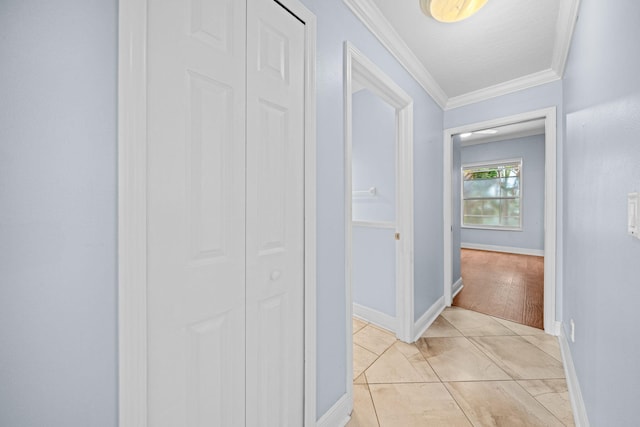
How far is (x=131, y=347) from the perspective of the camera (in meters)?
0.64

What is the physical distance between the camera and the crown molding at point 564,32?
156 centimetres

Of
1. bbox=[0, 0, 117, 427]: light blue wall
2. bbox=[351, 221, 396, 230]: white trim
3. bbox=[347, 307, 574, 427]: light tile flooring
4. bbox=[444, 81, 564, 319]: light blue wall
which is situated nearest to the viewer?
bbox=[0, 0, 117, 427]: light blue wall

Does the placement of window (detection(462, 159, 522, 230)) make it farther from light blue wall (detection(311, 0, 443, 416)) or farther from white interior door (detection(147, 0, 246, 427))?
white interior door (detection(147, 0, 246, 427))

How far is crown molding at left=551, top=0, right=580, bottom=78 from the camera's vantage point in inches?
61.5

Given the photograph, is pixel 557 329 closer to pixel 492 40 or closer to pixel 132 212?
pixel 492 40

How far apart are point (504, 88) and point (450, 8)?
1.59 metres

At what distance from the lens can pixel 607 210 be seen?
102 centimetres

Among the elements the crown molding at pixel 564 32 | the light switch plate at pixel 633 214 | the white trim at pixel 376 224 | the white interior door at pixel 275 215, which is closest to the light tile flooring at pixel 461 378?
the white interior door at pixel 275 215

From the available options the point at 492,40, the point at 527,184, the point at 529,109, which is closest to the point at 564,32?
the point at 492,40

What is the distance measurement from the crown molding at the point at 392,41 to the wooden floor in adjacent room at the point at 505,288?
2.50m

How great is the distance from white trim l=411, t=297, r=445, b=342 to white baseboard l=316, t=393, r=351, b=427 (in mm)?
1070

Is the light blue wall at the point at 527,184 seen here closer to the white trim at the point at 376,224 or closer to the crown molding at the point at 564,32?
the crown molding at the point at 564,32

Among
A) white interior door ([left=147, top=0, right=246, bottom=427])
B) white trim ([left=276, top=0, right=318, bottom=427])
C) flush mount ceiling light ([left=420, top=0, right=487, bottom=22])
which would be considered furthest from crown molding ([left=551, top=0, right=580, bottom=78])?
white interior door ([left=147, top=0, right=246, bottom=427])

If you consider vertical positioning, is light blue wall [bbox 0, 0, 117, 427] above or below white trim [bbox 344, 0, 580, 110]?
below
